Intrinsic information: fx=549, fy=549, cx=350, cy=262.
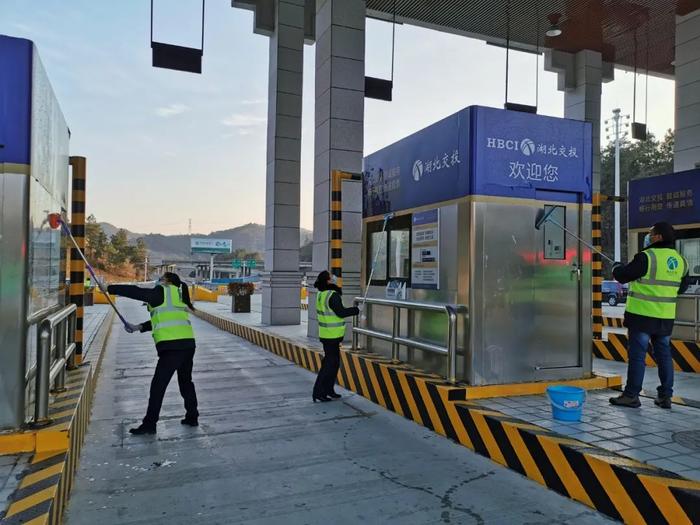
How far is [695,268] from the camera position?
983cm

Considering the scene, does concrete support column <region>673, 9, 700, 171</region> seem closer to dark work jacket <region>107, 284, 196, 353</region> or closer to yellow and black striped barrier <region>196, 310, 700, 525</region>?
yellow and black striped barrier <region>196, 310, 700, 525</region>

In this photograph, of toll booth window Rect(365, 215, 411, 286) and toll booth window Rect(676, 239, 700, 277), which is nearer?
toll booth window Rect(365, 215, 411, 286)

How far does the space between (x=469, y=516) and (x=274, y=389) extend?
4.37 metres

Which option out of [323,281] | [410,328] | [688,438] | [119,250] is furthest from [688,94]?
[119,250]

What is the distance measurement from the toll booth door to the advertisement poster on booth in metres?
1.10

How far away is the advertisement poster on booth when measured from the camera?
6.28 meters

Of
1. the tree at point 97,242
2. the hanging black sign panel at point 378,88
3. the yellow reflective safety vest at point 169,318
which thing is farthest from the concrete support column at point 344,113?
the tree at point 97,242

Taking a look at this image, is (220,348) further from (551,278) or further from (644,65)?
(644,65)

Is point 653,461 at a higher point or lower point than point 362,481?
higher

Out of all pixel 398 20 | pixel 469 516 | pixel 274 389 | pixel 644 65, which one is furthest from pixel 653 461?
pixel 644 65

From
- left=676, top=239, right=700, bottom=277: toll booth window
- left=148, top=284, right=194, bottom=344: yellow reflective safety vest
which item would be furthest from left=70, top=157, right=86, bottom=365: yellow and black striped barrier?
left=676, top=239, right=700, bottom=277: toll booth window

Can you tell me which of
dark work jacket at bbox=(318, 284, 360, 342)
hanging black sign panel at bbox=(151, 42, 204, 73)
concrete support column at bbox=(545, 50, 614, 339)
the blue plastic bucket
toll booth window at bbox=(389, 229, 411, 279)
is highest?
Result: concrete support column at bbox=(545, 50, 614, 339)

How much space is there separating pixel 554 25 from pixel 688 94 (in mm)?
3966

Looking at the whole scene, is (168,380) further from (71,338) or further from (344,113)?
(344,113)
